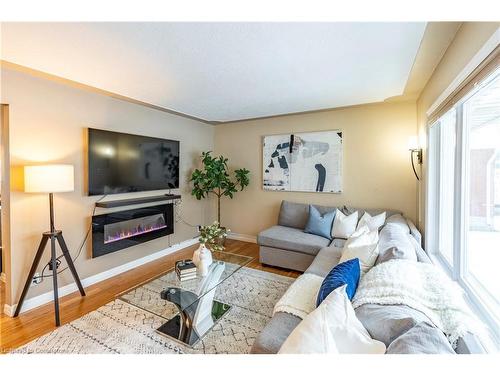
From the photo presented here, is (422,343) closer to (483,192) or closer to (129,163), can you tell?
(483,192)

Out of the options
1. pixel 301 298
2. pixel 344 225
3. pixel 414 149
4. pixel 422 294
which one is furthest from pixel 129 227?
pixel 414 149

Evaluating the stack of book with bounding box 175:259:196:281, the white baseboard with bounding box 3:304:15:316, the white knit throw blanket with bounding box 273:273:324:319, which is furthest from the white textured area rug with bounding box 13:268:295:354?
the white baseboard with bounding box 3:304:15:316

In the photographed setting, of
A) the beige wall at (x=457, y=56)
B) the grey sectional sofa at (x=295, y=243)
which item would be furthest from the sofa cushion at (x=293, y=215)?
the beige wall at (x=457, y=56)

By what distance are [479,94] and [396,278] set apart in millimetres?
1262

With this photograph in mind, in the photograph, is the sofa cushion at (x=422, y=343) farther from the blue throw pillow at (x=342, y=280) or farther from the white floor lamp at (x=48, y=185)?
the white floor lamp at (x=48, y=185)

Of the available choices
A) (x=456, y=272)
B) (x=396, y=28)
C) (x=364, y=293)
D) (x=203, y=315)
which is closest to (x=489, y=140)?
(x=396, y=28)

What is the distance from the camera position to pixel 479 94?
4.60ft

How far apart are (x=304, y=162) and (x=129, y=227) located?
283 centimetres

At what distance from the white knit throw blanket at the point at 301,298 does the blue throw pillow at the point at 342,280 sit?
0.25 metres

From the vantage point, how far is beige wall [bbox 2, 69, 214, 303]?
211cm

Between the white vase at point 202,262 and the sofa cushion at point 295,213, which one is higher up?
the sofa cushion at point 295,213

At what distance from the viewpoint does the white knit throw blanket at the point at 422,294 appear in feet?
3.16

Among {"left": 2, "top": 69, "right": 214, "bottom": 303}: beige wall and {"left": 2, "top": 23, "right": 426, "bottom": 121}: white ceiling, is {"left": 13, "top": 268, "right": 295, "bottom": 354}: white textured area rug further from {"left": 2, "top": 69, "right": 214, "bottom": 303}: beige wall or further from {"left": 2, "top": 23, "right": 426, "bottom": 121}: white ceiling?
{"left": 2, "top": 23, "right": 426, "bottom": 121}: white ceiling

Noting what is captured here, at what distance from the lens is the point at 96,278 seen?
275 cm
